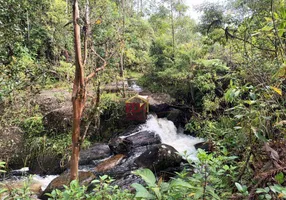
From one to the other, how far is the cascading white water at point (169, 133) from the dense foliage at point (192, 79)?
1.60ft

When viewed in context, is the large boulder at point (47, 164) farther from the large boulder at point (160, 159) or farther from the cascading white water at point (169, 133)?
the cascading white water at point (169, 133)

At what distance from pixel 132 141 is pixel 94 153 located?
120 cm

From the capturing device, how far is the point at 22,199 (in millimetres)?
1469

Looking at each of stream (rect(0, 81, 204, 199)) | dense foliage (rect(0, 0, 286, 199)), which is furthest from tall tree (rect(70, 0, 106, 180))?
stream (rect(0, 81, 204, 199))

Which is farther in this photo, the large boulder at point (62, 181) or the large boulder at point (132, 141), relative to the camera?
the large boulder at point (132, 141)

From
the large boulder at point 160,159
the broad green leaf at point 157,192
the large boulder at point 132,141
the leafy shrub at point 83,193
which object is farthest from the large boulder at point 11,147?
the broad green leaf at point 157,192

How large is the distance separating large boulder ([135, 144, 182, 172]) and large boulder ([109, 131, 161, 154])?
42.8 inches

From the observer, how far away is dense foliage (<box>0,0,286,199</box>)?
1.33m

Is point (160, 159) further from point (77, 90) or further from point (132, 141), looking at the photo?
point (77, 90)

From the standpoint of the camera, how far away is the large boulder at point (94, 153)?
6.02 meters

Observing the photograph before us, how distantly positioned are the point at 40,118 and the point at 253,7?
6908 mm

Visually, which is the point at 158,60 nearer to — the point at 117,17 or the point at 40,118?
the point at 117,17

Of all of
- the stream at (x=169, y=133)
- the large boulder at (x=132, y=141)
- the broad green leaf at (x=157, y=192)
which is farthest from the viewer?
the stream at (x=169, y=133)

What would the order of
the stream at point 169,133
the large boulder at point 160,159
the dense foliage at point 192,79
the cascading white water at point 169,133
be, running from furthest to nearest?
the cascading white water at point 169,133 → the stream at point 169,133 → the large boulder at point 160,159 → the dense foliage at point 192,79
